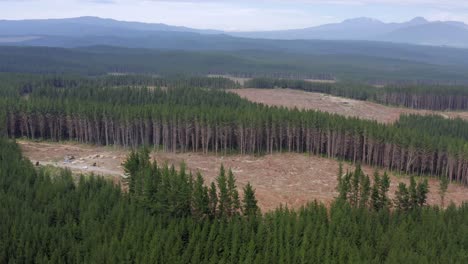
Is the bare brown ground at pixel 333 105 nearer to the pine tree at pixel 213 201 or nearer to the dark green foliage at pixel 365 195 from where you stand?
the dark green foliage at pixel 365 195

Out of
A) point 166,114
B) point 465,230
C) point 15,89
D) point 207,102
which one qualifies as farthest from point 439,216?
point 15,89

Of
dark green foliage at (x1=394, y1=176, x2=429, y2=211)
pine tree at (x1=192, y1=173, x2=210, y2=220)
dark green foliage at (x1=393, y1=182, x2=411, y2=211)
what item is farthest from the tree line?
pine tree at (x1=192, y1=173, x2=210, y2=220)

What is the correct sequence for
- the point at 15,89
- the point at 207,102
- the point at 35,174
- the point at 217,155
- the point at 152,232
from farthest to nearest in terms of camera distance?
1. the point at 15,89
2. the point at 207,102
3. the point at 217,155
4. the point at 35,174
5. the point at 152,232

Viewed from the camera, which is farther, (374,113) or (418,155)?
(374,113)

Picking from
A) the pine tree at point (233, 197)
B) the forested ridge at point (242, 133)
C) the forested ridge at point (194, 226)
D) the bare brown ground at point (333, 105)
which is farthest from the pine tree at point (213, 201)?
the bare brown ground at point (333, 105)

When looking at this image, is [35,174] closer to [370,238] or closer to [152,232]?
[152,232]

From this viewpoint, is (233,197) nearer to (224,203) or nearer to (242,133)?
(224,203)

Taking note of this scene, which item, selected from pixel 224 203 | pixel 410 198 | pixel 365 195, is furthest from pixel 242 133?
pixel 224 203
